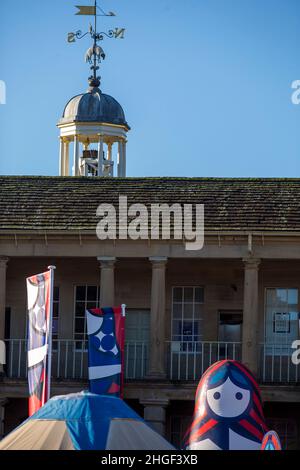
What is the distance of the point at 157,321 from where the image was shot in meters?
46.9

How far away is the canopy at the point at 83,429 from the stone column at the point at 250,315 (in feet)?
47.5

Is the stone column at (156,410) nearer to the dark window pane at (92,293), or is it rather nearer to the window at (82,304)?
the window at (82,304)

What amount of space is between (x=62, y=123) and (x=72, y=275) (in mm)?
8702

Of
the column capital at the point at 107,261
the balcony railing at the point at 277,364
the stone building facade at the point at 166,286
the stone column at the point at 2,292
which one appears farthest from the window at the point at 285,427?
the stone column at the point at 2,292

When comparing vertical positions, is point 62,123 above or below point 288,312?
above

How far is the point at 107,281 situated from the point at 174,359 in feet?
10.2

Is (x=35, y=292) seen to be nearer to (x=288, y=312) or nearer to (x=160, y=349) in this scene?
(x=160, y=349)

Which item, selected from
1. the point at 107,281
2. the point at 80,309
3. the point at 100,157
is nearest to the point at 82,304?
the point at 80,309

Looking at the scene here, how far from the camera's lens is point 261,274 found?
48812 mm

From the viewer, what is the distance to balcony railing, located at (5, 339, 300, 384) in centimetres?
4788

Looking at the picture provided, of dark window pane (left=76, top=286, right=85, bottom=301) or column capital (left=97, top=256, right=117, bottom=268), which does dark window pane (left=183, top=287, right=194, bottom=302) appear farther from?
column capital (left=97, top=256, right=117, bottom=268)

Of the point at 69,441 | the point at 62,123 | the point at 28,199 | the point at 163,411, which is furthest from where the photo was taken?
the point at 62,123

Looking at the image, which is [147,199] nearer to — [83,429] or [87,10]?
[87,10]

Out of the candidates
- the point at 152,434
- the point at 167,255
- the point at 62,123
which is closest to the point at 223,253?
the point at 167,255
